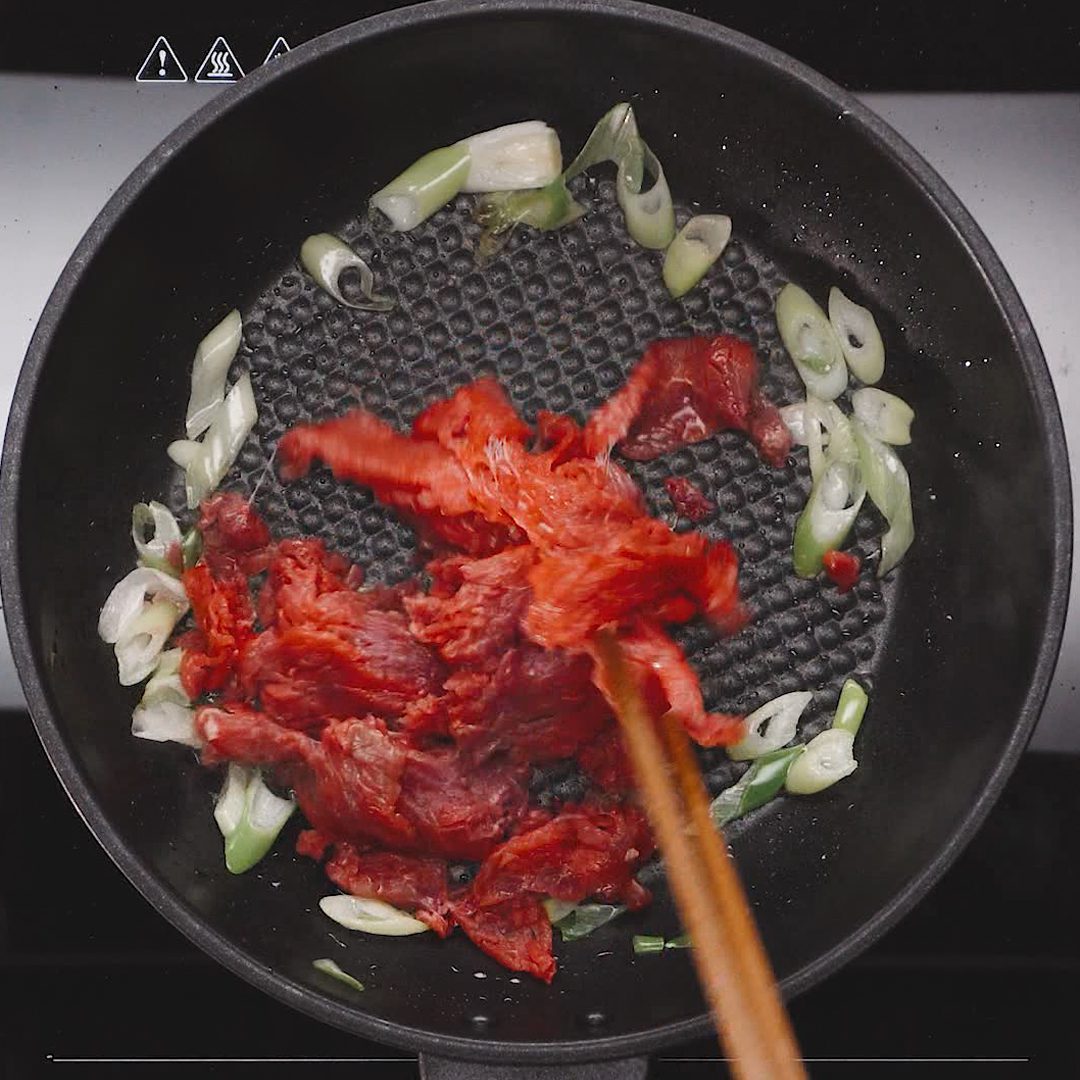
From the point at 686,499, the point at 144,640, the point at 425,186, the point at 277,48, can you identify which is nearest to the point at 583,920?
the point at 686,499

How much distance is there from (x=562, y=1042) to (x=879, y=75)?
152cm

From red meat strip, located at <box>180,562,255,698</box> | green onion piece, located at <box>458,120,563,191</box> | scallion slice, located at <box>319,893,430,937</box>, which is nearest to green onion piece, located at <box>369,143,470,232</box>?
green onion piece, located at <box>458,120,563,191</box>

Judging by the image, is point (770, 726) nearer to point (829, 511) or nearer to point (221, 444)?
point (829, 511)

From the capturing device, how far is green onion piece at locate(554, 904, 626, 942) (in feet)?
5.98

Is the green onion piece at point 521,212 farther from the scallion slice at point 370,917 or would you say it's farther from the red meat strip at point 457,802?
the scallion slice at point 370,917

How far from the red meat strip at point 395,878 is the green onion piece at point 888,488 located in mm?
884

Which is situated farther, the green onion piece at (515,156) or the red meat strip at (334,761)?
the green onion piece at (515,156)

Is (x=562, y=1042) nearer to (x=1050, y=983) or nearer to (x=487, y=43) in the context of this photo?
(x=1050, y=983)

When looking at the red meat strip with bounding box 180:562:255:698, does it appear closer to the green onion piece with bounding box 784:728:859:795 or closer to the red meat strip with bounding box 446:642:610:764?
the red meat strip with bounding box 446:642:610:764

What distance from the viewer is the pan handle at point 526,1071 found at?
63.1 inches

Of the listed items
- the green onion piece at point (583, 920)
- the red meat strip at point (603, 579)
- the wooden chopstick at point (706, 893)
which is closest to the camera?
the wooden chopstick at point (706, 893)

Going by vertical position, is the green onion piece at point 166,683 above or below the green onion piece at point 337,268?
below

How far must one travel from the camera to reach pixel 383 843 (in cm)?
180

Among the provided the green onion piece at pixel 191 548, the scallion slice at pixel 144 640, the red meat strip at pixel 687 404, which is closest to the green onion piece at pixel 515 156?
the red meat strip at pixel 687 404
